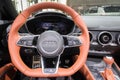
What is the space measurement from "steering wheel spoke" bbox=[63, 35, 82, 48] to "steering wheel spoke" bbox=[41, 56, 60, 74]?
0.12 meters

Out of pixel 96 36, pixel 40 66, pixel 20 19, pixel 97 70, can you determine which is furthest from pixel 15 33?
pixel 96 36

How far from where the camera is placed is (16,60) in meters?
1.66

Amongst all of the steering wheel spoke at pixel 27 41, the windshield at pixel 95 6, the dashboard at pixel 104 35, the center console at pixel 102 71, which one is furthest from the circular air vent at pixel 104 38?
the steering wheel spoke at pixel 27 41

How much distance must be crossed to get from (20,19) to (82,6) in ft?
5.75

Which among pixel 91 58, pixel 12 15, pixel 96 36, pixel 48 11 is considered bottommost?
pixel 91 58

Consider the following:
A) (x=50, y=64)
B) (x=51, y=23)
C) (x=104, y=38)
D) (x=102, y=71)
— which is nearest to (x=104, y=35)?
(x=104, y=38)

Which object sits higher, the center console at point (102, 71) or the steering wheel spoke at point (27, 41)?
the steering wheel spoke at point (27, 41)

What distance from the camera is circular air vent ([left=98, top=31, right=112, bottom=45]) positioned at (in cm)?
255

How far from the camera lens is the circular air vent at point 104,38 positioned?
101 inches

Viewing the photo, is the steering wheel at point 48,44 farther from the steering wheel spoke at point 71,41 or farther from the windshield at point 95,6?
the windshield at point 95,6

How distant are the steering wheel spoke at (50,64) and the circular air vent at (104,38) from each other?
3.01 feet

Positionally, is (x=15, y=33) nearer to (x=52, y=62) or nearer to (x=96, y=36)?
(x=52, y=62)

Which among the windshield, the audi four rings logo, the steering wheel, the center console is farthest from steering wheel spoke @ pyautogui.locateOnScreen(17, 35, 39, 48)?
the windshield

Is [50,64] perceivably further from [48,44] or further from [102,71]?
[102,71]
